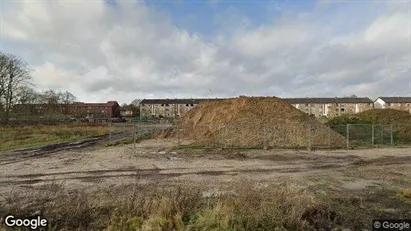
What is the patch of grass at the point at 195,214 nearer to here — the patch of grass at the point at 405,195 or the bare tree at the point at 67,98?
the patch of grass at the point at 405,195

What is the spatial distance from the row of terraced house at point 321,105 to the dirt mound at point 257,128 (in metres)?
84.8

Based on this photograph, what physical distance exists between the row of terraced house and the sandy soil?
9819 centimetres

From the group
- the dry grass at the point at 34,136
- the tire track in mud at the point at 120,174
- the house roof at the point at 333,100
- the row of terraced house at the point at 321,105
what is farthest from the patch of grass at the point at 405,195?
the house roof at the point at 333,100

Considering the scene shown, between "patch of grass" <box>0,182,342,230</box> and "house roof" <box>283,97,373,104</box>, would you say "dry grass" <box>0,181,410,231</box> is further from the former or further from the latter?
"house roof" <box>283,97,373,104</box>

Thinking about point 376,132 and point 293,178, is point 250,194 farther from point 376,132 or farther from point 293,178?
point 376,132

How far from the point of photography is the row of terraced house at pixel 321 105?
4710 inches

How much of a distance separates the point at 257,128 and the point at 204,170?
1305 cm

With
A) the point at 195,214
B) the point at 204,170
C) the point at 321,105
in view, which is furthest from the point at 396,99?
the point at 195,214

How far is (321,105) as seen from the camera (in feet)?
405

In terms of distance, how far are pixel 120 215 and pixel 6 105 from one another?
6114 centimetres

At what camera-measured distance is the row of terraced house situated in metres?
120

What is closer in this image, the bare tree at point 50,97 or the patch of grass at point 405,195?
the patch of grass at point 405,195

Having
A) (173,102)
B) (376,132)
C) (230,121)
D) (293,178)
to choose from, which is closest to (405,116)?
(376,132)

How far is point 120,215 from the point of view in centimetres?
622
